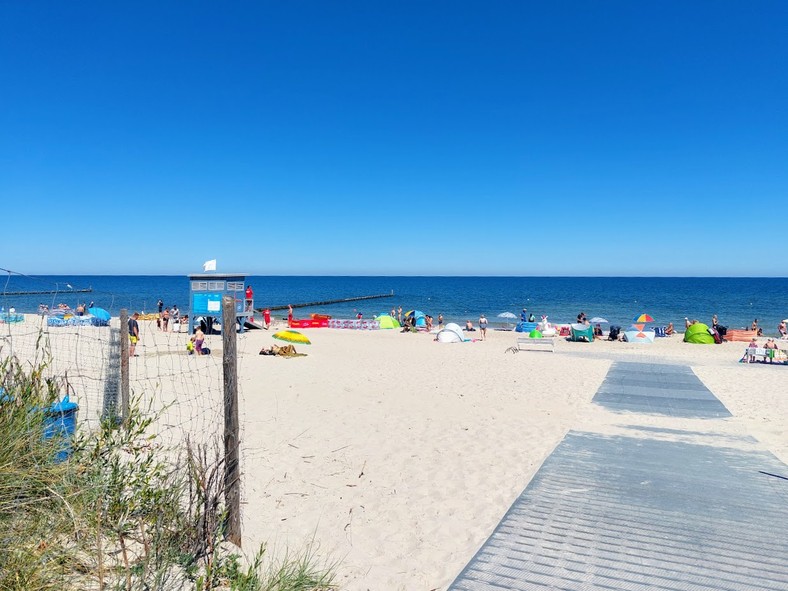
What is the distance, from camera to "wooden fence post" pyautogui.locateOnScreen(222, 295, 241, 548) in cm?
393

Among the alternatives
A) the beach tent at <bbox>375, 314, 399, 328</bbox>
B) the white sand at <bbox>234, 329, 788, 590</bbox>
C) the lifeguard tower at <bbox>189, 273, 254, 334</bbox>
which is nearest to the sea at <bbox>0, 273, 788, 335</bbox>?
the lifeguard tower at <bbox>189, 273, 254, 334</bbox>

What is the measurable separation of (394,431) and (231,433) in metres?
3.96

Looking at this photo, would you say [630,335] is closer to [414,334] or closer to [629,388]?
[414,334]

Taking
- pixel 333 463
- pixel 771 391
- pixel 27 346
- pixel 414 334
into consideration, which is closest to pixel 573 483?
pixel 333 463

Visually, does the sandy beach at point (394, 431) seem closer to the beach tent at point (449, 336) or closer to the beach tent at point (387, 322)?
the beach tent at point (449, 336)

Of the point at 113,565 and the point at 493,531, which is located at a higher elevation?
the point at 113,565

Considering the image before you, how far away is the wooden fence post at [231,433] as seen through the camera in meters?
3.93

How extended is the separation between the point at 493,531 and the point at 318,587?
65.7 inches

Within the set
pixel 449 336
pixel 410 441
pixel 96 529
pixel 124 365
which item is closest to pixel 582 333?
pixel 449 336

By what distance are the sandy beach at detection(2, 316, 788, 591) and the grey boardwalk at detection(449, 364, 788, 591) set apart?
29cm

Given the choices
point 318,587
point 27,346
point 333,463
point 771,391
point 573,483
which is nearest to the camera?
point 318,587

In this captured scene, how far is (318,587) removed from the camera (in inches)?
139

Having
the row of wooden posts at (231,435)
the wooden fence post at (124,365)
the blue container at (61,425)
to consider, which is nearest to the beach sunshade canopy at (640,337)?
the wooden fence post at (124,365)

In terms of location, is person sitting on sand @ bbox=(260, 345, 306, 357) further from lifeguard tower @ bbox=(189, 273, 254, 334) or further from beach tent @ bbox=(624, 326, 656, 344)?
beach tent @ bbox=(624, 326, 656, 344)
